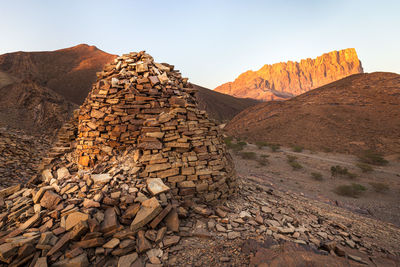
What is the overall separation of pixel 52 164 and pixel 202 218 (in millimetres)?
4904

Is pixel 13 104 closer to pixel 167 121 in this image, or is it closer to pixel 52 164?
pixel 52 164

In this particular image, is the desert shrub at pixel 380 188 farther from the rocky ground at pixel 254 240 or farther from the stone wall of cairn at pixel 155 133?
the stone wall of cairn at pixel 155 133

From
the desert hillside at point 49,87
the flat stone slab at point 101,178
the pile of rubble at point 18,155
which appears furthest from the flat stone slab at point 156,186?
A: the desert hillside at point 49,87

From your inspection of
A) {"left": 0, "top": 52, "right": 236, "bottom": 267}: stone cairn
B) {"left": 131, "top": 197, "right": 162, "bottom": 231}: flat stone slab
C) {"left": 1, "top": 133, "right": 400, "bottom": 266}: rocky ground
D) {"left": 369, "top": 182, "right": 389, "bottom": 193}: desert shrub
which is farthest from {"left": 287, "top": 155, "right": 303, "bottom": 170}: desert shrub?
{"left": 131, "top": 197, "right": 162, "bottom": 231}: flat stone slab

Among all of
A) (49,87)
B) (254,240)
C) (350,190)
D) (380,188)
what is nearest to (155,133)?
(254,240)

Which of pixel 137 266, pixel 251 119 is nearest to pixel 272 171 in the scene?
pixel 137 266

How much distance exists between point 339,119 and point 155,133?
91.0 ft

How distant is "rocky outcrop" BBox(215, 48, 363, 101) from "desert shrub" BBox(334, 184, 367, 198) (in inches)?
4206

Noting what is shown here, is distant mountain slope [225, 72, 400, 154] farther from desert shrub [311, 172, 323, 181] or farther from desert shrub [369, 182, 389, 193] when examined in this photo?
desert shrub [369, 182, 389, 193]

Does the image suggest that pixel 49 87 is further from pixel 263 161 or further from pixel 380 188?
pixel 380 188

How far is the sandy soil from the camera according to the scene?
7898mm

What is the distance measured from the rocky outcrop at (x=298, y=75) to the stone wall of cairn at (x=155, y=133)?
369 feet

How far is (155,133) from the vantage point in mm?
4395

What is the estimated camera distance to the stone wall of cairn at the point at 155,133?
4258 mm
